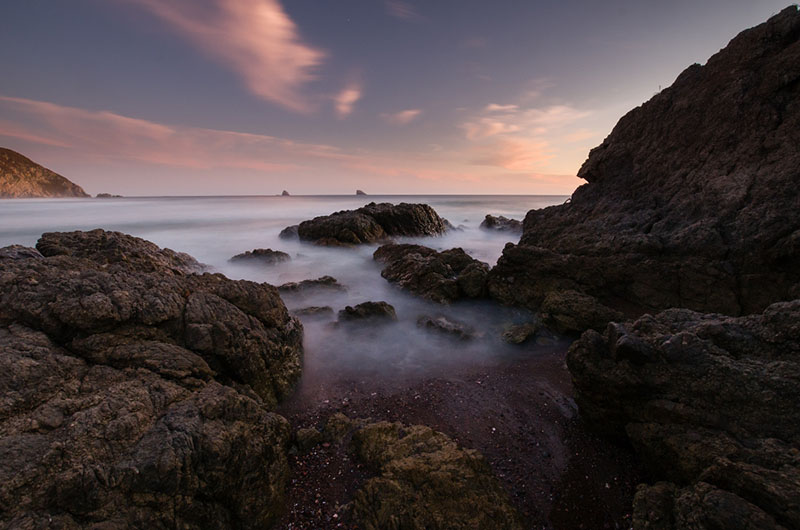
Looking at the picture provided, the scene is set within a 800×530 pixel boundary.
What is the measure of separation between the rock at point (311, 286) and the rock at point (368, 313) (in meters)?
2.95

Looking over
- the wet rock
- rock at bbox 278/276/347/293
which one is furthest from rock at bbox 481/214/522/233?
the wet rock

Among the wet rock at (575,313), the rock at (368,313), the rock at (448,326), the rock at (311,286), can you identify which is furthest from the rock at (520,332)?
the rock at (311,286)

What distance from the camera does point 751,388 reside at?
142 inches

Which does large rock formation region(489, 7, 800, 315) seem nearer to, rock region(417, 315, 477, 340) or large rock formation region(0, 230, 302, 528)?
rock region(417, 315, 477, 340)

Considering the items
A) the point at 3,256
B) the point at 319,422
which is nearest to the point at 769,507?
the point at 319,422

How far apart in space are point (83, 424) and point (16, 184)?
195701 millimetres

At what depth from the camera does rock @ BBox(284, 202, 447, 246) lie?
2073 centimetres

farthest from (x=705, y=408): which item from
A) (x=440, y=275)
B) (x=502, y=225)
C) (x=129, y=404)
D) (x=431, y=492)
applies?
(x=502, y=225)

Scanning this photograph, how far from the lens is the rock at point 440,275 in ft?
35.0

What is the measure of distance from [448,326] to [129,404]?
6.68m

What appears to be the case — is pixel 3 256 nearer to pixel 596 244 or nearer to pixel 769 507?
pixel 769 507

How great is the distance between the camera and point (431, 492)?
354cm

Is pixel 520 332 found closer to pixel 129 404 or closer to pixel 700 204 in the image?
pixel 700 204

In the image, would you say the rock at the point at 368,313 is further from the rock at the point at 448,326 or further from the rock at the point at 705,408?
the rock at the point at 705,408
